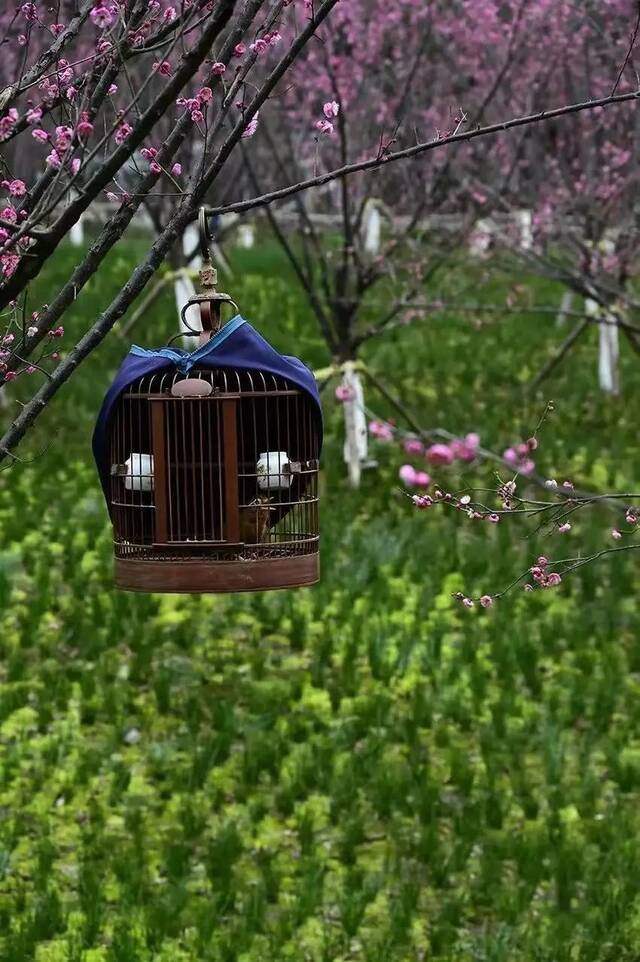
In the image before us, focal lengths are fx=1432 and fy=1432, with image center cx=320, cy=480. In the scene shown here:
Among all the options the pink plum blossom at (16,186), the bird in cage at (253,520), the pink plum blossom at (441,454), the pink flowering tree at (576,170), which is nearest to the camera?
the pink plum blossom at (16,186)

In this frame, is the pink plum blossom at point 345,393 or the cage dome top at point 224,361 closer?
the cage dome top at point 224,361

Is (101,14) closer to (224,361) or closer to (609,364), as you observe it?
(224,361)

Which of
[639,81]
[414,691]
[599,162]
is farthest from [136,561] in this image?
[599,162]

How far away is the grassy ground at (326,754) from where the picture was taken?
5.09 metres

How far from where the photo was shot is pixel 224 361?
320 centimetres

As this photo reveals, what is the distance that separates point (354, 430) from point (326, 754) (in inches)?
180

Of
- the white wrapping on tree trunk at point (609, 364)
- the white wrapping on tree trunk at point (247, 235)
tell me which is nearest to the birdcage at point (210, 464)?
the white wrapping on tree trunk at point (609, 364)

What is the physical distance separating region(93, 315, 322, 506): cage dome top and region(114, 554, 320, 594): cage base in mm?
367

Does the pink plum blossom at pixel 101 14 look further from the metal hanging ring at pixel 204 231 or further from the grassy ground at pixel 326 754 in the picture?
the grassy ground at pixel 326 754

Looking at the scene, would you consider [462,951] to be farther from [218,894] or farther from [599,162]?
[599,162]

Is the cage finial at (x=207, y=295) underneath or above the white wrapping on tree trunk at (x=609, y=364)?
underneath

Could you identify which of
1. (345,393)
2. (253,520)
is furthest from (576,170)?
(253,520)

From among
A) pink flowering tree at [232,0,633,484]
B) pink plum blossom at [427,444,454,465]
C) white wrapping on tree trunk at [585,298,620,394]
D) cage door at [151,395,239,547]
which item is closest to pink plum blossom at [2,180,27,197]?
cage door at [151,395,239,547]

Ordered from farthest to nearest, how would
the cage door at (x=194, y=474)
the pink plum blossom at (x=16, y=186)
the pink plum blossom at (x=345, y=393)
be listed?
1. the pink plum blossom at (x=345, y=393)
2. the cage door at (x=194, y=474)
3. the pink plum blossom at (x=16, y=186)
